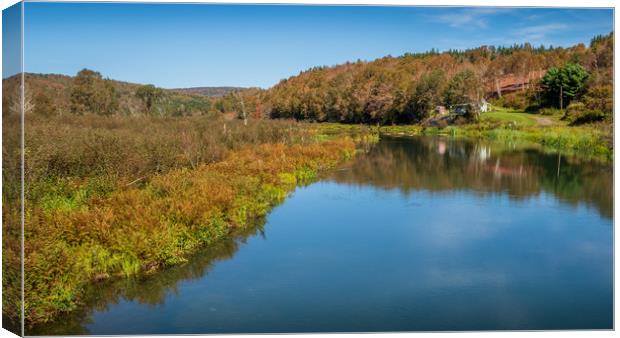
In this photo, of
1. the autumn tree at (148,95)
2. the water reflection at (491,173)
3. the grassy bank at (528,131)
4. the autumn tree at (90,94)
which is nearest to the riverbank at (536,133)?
the grassy bank at (528,131)

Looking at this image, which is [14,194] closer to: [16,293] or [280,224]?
[16,293]

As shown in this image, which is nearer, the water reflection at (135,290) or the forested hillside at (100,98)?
the water reflection at (135,290)

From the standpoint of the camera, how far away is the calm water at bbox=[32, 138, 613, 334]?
8977 mm

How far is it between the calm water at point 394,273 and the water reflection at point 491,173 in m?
0.37

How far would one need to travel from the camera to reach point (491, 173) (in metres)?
24.8

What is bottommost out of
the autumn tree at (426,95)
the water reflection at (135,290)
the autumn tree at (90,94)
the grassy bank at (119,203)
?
the water reflection at (135,290)

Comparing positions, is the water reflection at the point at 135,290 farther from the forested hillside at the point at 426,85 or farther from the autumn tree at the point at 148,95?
the forested hillside at the point at 426,85

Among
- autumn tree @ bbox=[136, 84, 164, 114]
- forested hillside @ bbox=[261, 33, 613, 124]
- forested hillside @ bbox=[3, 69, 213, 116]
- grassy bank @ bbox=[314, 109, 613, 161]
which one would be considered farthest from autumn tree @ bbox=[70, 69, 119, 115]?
grassy bank @ bbox=[314, 109, 613, 161]

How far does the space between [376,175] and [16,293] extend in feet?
63.3

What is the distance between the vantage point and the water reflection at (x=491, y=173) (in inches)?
768

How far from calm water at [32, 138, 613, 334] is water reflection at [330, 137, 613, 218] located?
1.22 ft

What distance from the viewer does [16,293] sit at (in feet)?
24.7

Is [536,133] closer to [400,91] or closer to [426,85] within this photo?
[426,85]

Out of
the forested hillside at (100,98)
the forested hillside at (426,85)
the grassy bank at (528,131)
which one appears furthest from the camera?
the forested hillside at (426,85)
